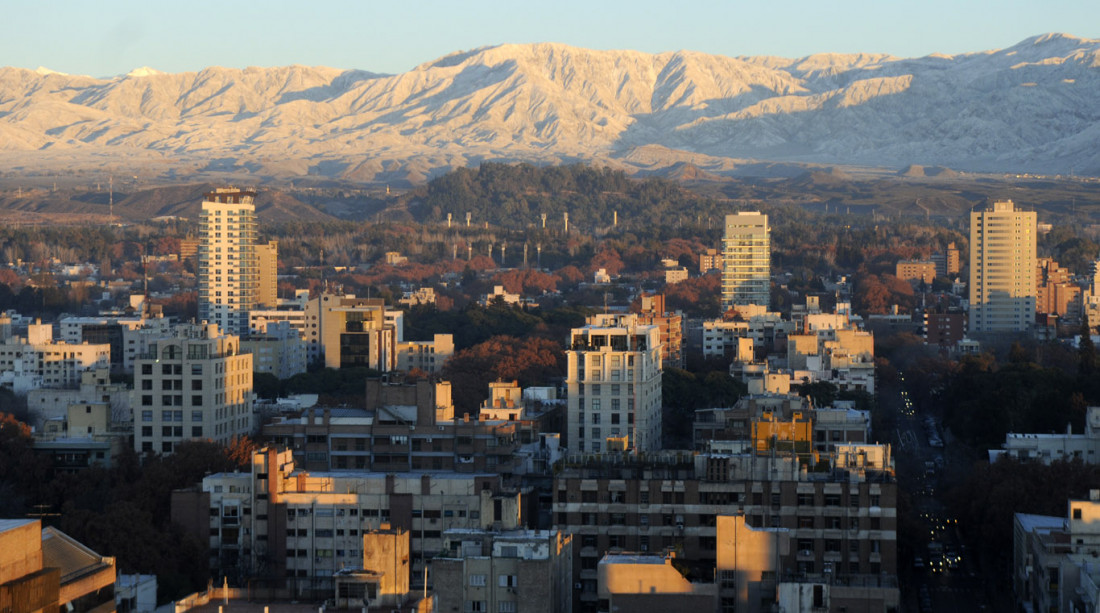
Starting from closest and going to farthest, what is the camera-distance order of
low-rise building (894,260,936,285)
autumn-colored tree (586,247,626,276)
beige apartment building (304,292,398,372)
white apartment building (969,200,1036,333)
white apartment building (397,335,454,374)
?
1. beige apartment building (304,292,398,372)
2. white apartment building (397,335,454,374)
3. white apartment building (969,200,1036,333)
4. low-rise building (894,260,936,285)
5. autumn-colored tree (586,247,626,276)

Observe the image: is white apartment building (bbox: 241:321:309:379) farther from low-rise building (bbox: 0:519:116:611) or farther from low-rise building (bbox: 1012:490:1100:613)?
low-rise building (bbox: 0:519:116:611)

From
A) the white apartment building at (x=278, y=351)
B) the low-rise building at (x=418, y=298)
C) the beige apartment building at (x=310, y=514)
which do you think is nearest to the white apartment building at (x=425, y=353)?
the white apartment building at (x=278, y=351)

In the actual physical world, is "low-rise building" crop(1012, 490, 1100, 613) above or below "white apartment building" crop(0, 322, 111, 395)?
below

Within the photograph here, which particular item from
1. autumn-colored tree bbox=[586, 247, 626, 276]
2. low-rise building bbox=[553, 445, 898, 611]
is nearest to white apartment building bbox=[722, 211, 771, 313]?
autumn-colored tree bbox=[586, 247, 626, 276]

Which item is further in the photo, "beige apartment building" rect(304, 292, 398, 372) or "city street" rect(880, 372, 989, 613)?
"beige apartment building" rect(304, 292, 398, 372)

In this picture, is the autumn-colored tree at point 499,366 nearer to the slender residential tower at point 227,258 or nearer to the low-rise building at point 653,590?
the slender residential tower at point 227,258

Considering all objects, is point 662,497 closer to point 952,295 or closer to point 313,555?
point 313,555
